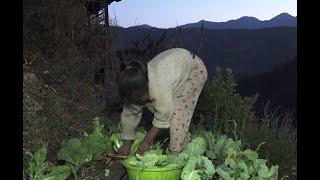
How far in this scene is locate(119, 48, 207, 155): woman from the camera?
424 centimetres

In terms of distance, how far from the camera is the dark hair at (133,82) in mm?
4156

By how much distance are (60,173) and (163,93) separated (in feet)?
3.44

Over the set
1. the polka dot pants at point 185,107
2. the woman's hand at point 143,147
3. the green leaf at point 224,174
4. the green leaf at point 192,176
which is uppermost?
the polka dot pants at point 185,107

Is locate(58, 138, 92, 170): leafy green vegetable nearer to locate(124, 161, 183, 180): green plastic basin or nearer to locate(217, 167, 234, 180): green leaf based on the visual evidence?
locate(124, 161, 183, 180): green plastic basin

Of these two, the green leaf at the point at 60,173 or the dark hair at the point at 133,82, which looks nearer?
the dark hair at the point at 133,82

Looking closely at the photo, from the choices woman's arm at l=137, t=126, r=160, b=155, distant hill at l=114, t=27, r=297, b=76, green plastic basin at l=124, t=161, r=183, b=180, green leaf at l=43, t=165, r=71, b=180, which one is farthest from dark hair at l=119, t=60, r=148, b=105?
distant hill at l=114, t=27, r=297, b=76

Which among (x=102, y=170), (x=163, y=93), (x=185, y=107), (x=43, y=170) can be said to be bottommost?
(x=102, y=170)

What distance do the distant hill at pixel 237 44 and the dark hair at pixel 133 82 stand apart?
2.51 meters

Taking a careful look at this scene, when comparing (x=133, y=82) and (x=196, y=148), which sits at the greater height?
(x=133, y=82)

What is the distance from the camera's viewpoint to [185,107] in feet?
16.0

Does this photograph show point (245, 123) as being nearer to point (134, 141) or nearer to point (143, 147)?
point (134, 141)

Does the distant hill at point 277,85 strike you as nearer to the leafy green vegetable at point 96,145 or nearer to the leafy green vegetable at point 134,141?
the leafy green vegetable at point 134,141

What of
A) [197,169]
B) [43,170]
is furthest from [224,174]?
[43,170]

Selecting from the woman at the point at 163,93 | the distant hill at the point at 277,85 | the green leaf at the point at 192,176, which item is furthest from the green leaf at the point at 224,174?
the distant hill at the point at 277,85
